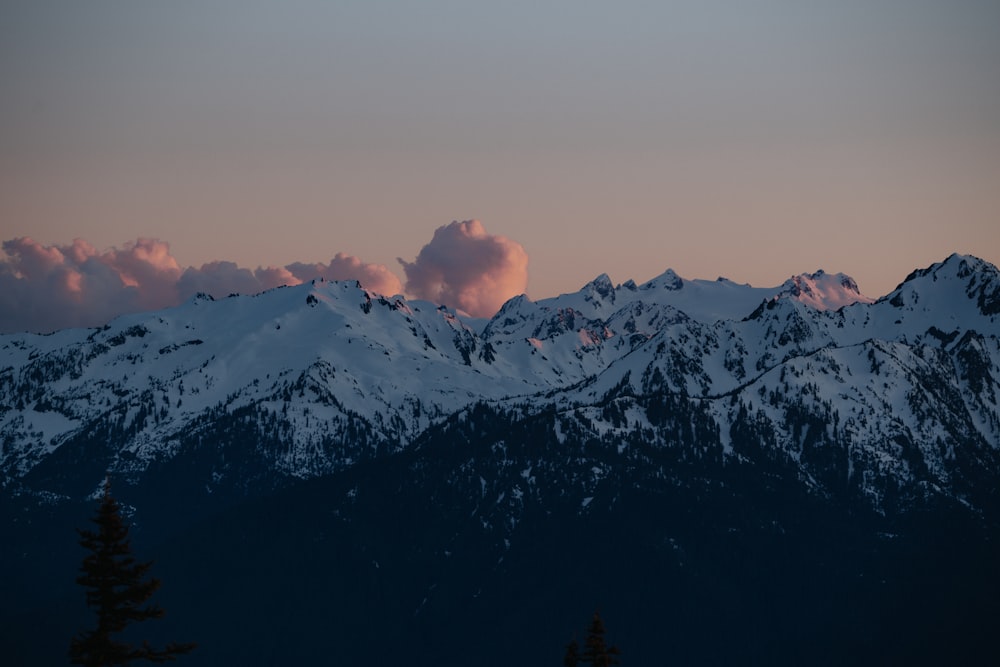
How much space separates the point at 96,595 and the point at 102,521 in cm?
320

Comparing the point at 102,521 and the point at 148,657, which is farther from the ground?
the point at 102,521

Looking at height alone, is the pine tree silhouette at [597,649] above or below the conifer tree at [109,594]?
above

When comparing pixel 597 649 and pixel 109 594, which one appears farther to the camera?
pixel 597 649

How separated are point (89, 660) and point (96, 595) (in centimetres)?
291

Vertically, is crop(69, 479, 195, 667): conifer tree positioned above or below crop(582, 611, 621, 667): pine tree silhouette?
below

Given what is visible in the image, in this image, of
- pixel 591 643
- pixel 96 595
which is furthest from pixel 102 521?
pixel 591 643

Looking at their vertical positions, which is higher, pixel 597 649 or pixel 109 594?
pixel 597 649

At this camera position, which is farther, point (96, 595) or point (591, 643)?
point (591, 643)

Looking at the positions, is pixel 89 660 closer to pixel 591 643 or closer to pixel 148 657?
pixel 148 657

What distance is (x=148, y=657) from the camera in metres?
76.1

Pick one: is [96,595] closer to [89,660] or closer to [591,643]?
[89,660]

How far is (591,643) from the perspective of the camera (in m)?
91.9

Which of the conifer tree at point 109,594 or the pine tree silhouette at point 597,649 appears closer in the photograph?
the conifer tree at point 109,594

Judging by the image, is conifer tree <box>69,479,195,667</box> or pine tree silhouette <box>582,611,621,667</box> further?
pine tree silhouette <box>582,611,621,667</box>
